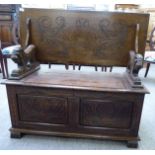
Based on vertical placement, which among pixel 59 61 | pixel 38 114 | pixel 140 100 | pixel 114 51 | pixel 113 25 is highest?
pixel 113 25

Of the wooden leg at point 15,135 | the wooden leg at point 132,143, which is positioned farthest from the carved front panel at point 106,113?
the wooden leg at point 15,135

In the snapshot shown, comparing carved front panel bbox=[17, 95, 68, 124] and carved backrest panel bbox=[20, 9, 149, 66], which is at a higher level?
carved backrest panel bbox=[20, 9, 149, 66]

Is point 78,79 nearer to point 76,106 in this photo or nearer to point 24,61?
point 76,106

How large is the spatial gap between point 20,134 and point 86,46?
3.34 feet

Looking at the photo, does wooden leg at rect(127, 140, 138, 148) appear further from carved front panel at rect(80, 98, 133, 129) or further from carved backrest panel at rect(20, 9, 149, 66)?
carved backrest panel at rect(20, 9, 149, 66)

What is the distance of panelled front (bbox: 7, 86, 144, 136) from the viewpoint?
1.50 m

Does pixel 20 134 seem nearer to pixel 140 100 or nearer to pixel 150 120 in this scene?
pixel 140 100

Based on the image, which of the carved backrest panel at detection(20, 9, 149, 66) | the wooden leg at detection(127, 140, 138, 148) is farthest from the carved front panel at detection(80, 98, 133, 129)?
the carved backrest panel at detection(20, 9, 149, 66)

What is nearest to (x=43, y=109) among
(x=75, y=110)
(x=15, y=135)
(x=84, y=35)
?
(x=75, y=110)

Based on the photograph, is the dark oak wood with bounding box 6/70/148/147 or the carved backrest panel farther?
the carved backrest panel

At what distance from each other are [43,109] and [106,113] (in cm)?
54

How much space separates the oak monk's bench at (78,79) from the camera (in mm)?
1508

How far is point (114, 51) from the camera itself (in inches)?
69.2
